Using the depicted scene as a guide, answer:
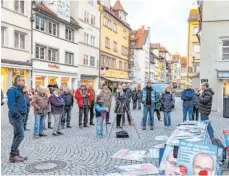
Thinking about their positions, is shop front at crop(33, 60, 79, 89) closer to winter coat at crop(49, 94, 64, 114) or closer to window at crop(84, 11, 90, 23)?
window at crop(84, 11, 90, 23)

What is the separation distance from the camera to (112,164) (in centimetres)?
622

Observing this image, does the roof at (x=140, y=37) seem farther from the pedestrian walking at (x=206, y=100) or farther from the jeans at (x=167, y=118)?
the pedestrian walking at (x=206, y=100)

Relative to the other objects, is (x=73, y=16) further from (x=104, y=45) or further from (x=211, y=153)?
(x=211, y=153)

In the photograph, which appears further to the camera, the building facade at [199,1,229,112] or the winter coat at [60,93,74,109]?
the building facade at [199,1,229,112]

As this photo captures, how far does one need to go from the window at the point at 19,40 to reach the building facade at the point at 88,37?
10.4m

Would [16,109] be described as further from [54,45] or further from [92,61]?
[92,61]

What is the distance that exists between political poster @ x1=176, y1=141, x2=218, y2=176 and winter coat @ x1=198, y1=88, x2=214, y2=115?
4.20 meters

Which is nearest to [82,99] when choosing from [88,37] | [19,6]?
[19,6]

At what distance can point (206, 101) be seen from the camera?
872 cm

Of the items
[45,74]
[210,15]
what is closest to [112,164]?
[210,15]

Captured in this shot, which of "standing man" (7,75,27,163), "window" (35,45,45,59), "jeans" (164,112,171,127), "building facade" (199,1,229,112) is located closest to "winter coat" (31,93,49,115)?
"standing man" (7,75,27,163)

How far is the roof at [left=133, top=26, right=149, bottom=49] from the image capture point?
62.2 metres

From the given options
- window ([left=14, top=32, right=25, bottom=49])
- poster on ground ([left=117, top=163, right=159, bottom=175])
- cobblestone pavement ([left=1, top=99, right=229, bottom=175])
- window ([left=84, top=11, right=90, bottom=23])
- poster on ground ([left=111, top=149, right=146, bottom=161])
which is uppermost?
window ([left=84, top=11, right=90, bottom=23])

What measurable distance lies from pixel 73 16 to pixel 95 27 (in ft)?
15.0
